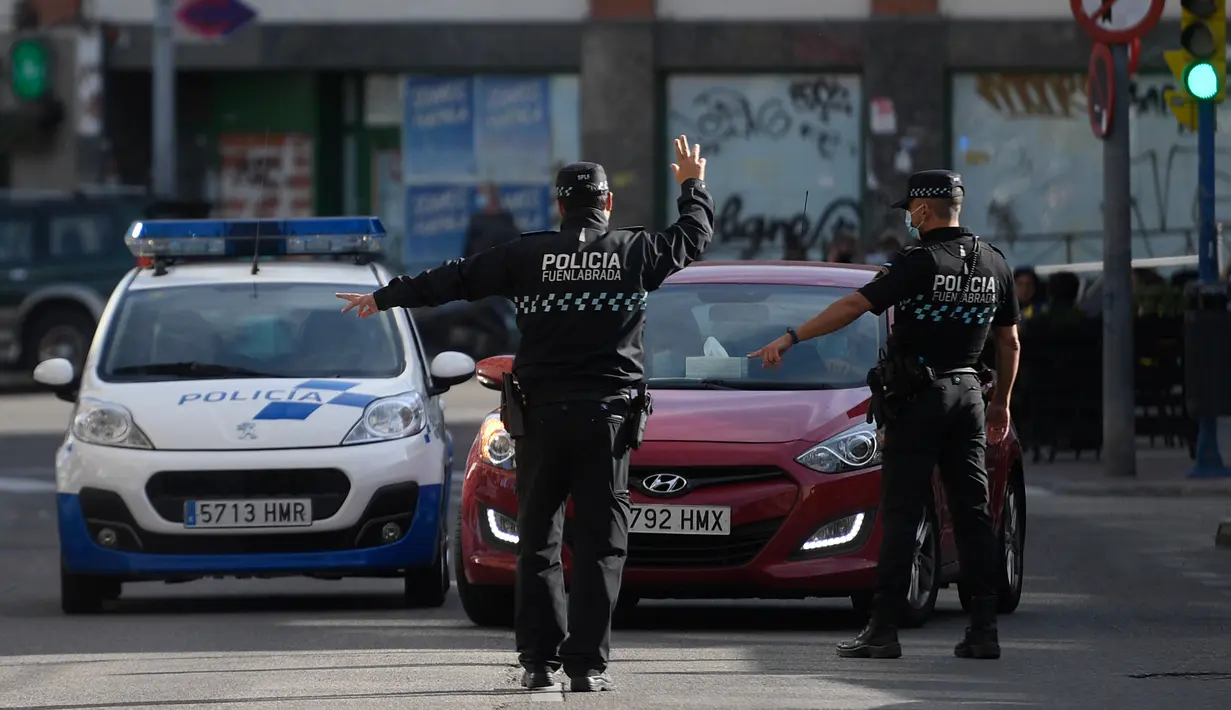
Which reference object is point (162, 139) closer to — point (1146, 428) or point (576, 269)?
point (1146, 428)

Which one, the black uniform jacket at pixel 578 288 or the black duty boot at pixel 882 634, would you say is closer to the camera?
the black uniform jacket at pixel 578 288

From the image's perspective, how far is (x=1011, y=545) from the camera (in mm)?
10773

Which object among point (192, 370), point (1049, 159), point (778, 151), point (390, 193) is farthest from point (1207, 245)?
point (390, 193)

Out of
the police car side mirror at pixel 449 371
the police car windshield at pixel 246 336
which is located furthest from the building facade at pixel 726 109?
the police car side mirror at pixel 449 371

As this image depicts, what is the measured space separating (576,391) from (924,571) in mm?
2564

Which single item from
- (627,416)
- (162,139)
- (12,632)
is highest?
(162,139)

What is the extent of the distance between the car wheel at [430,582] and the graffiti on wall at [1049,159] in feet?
69.0

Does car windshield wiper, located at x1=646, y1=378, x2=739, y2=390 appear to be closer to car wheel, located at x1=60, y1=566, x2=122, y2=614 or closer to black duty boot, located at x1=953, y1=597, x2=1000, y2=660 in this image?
black duty boot, located at x1=953, y1=597, x2=1000, y2=660

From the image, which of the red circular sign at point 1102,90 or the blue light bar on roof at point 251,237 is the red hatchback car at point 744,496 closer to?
the blue light bar on roof at point 251,237

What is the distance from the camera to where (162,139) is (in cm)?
3073

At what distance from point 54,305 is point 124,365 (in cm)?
1702

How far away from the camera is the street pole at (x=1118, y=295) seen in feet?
58.2

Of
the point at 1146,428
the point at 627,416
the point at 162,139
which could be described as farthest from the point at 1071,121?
the point at 627,416

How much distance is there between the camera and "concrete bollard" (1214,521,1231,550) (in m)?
13.8
